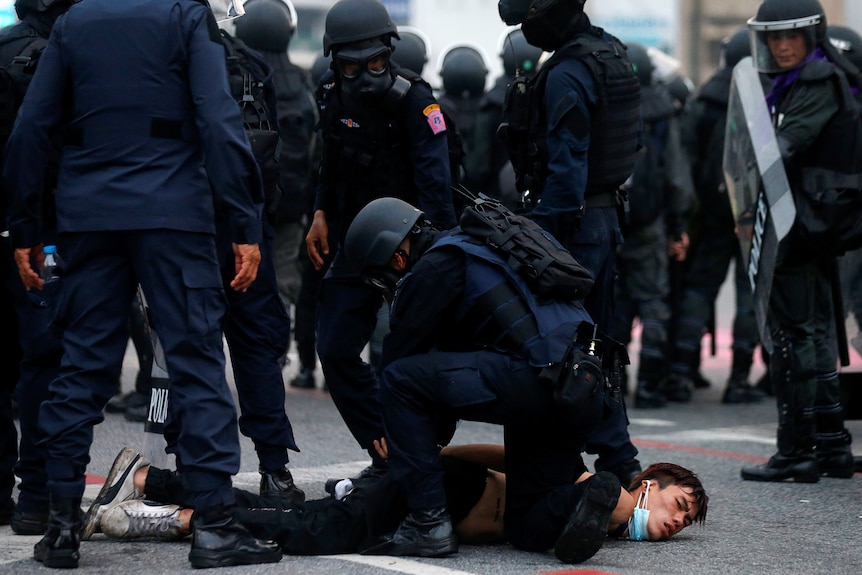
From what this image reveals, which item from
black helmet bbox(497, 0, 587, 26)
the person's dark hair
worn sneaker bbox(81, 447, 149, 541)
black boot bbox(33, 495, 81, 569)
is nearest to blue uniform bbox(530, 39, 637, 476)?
black helmet bbox(497, 0, 587, 26)

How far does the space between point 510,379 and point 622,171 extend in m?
1.44

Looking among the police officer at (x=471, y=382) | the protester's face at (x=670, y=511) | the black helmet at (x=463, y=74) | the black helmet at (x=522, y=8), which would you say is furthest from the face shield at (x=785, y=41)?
the black helmet at (x=463, y=74)

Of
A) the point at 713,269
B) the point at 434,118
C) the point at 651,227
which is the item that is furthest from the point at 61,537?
the point at 713,269

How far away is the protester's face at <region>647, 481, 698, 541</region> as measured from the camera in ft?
15.8

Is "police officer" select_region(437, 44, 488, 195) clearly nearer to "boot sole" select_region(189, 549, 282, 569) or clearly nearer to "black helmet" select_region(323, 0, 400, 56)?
"black helmet" select_region(323, 0, 400, 56)

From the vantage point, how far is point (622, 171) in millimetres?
5625

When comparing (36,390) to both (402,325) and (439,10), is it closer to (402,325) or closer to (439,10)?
(402,325)

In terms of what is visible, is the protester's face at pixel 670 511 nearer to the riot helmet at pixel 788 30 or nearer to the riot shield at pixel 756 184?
the riot shield at pixel 756 184

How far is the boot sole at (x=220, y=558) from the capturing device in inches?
168

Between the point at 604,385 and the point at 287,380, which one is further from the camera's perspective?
the point at 287,380

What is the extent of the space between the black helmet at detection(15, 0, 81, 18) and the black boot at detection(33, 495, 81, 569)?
178 cm

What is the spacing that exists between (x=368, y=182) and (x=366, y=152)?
4.8 inches

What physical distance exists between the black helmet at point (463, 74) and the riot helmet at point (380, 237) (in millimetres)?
4981

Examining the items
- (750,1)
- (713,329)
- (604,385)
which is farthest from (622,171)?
(750,1)
